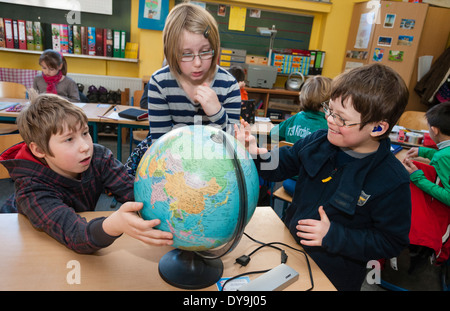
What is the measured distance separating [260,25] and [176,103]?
4305 mm

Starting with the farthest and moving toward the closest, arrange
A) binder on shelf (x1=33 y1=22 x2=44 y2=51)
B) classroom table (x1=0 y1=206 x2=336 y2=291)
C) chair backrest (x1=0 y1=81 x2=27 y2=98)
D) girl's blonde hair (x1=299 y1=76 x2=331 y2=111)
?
binder on shelf (x1=33 y1=22 x2=44 y2=51)
chair backrest (x1=0 y1=81 x2=27 y2=98)
girl's blonde hair (x1=299 y1=76 x2=331 y2=111)
classroom table (x1=0 y1=206 x2=336 y2=291)

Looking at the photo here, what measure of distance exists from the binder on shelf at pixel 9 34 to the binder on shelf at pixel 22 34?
107mm

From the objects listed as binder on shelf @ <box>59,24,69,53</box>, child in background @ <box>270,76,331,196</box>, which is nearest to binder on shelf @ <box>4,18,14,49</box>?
binder on shelf @ <box>59,24,69,53</box>

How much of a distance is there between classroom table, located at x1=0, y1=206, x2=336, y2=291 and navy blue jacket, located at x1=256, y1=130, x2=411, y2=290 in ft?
0.49

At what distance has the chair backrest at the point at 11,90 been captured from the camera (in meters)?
3.79

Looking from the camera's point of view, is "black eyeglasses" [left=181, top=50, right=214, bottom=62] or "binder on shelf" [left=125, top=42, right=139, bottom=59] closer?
"black eyeglasses" [left=181, top=50, right=214, bottom=62]

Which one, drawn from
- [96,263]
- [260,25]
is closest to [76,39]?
[260,25]

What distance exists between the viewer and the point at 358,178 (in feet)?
3.66

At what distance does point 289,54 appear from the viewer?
16.7ft

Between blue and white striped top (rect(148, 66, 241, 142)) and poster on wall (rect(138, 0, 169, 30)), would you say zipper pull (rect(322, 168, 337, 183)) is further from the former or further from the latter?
poster on wall (rect(138, 0, 169, 30))

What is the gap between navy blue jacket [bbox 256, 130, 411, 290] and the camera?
1070 mm

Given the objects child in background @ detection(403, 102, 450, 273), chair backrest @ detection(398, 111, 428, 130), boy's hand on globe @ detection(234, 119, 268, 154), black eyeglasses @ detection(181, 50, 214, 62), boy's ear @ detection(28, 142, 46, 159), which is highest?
black eyeglasses @ detection(181, 50, 214, 62)

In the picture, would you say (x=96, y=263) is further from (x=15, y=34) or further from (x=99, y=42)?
(x=15, y=34)

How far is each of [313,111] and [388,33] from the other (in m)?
3.29
